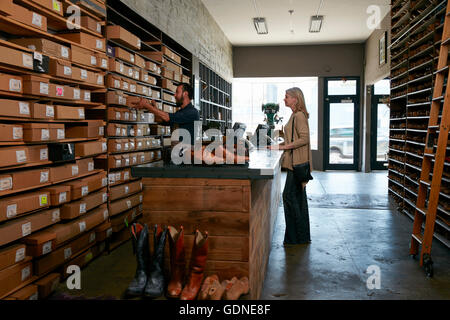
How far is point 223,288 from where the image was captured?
7.54ft

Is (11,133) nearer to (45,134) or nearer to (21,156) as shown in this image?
(21,156)

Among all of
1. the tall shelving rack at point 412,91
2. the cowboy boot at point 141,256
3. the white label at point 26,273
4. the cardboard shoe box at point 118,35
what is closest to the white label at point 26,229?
the white label at point 26,273

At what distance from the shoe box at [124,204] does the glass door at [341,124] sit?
27.7ft

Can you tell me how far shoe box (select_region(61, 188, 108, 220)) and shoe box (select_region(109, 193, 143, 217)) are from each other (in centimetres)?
18

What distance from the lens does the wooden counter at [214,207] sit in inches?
95.4

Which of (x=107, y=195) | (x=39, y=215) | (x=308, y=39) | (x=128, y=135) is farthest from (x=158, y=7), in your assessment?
(x=308, y=39)

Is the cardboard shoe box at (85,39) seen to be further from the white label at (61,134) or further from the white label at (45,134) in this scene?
the white label at (45,134)

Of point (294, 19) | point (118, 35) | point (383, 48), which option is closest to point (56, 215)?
point (118, 35)

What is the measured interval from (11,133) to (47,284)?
1080mm

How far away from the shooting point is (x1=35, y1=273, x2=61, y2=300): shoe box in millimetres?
2787

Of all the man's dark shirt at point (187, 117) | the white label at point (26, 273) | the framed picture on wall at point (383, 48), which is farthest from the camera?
the framed picture on wall at point (383, 48)

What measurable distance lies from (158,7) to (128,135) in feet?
6.80

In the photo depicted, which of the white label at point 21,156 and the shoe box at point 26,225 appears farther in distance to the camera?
the white label at point 21,156

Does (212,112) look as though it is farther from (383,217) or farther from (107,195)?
(107,195)
